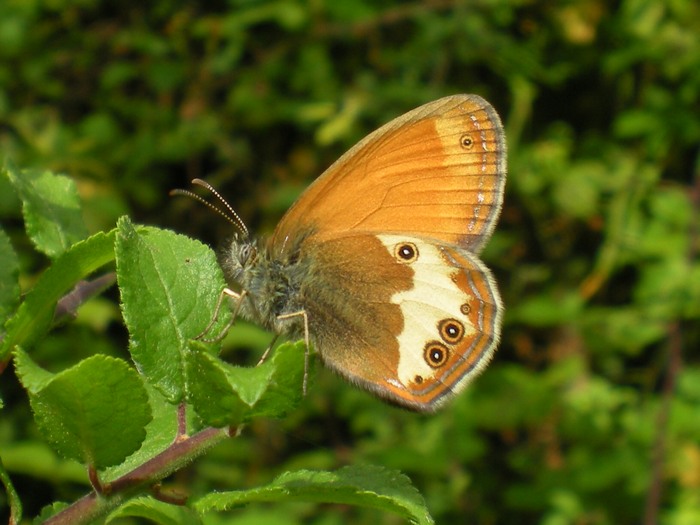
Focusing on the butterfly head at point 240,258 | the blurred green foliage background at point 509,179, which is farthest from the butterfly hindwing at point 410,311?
the blurred green foliage background at point 509,179

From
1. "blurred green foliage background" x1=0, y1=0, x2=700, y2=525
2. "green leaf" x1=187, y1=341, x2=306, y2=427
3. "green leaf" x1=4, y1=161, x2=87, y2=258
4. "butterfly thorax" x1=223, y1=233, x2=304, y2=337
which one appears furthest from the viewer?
"blurred green foliage background" x1=0, y1=0, x2=700, y2=525

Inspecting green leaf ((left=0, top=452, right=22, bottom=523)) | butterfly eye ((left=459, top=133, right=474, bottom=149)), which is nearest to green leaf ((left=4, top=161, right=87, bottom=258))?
green leaf ((left=0, top=452, right=22, bottom=523))

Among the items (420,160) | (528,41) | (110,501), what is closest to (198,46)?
(528,41)

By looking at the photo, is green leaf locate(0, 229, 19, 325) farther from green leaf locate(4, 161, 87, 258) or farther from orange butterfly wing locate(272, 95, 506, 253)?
orange butterfly wing locate(272, 95, 506, 253)

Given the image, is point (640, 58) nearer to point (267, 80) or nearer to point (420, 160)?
point (267, 80)

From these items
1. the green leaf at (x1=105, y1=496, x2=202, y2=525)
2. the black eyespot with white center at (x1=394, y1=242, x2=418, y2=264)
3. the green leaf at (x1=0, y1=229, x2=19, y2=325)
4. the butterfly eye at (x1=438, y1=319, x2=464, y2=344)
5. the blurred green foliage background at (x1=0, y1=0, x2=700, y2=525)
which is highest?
the green leaf at (x1=0, y1=229, x2=19, y2=325)

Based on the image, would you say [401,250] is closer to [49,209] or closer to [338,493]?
[49,209]
